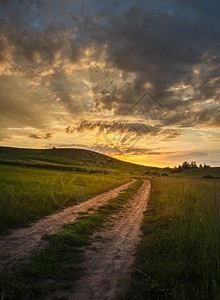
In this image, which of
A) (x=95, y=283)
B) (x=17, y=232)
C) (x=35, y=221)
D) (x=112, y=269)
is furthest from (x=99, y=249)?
(x=35, y=221)

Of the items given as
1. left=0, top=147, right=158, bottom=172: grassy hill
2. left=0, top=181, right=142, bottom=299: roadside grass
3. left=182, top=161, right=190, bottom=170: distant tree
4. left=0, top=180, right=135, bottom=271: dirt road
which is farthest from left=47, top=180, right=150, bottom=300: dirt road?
left=182, top=161, right=190, bottom=170: distant tree

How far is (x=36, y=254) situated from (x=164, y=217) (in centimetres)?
623

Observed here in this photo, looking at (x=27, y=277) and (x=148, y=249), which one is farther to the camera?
(x=148, y=249)

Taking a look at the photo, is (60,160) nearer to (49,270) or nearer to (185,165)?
(185,165)

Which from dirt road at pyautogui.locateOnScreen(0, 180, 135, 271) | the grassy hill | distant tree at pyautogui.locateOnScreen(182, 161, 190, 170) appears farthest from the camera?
distant tree at pyautogui.locateOnScreen(182, 161, 190, 170)

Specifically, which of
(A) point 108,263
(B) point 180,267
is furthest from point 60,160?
(B) point 180,267

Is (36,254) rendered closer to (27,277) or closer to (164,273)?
(27,277)

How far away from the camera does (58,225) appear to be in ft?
25.8

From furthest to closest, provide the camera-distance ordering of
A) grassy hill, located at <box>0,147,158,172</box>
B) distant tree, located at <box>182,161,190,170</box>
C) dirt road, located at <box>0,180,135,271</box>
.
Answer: distant tree, located at <box>182,161,190,170</box>
grassy hill, located at <box>0,147,158,172</box>
dirt road, located at <box>0,180,135,271</box>

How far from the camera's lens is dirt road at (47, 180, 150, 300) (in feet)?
11.8

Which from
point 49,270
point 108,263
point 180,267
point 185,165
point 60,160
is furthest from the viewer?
point 185,165

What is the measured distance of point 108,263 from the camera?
15.7 ft

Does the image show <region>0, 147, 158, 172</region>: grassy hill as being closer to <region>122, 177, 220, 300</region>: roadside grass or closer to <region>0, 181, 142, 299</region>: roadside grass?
<region>0, 181, 142, 299</region>: roadside grass

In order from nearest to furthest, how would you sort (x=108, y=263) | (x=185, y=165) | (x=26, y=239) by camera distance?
(x=108, y=263)
(x=26, y=239)
(x=185, y=165)
